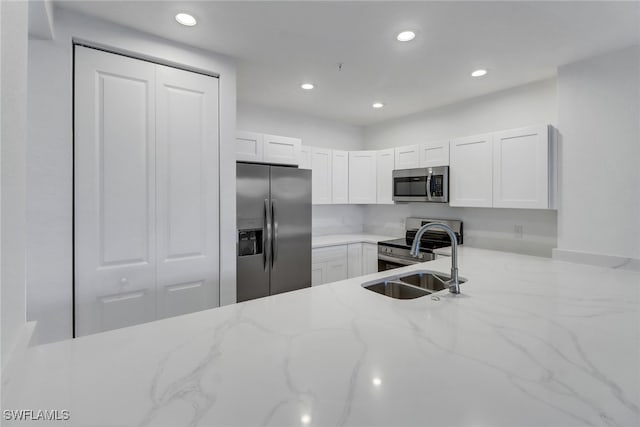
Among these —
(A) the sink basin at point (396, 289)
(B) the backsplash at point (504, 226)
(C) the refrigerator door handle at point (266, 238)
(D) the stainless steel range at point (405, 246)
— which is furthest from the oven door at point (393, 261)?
(C) the refrigerator door handle at point (266, 238)

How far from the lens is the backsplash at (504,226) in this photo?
2861mm

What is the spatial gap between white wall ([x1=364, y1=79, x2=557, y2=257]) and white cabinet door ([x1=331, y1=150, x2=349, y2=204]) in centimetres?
73

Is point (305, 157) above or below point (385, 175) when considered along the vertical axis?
above

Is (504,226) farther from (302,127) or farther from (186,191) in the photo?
(186,191)

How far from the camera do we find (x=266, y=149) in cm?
308

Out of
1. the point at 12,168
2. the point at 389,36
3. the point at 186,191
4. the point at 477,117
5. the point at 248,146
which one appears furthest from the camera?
the point at 477,117

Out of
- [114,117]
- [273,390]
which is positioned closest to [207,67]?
[114,117]

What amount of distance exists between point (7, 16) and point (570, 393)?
5.27 feet

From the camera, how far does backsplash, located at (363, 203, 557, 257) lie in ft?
Answer: 9.39

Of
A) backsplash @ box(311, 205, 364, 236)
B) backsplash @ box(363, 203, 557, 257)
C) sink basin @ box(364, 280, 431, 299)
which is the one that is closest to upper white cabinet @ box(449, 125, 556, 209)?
backsplash @ box(363, 203, 557, 257)

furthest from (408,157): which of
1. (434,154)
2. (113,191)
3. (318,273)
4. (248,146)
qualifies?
(113,191)

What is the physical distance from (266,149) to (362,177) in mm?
1539

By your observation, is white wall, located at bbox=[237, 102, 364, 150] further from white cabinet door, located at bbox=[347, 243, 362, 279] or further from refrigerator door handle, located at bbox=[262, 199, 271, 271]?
white cabinet door, located at bbox=[347, 243, 362, 279]

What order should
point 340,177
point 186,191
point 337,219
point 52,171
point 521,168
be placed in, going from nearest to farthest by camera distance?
1. point 52,171
2. point 186,191
3. point 521,168
4. point 340,177
5. point 337,219
